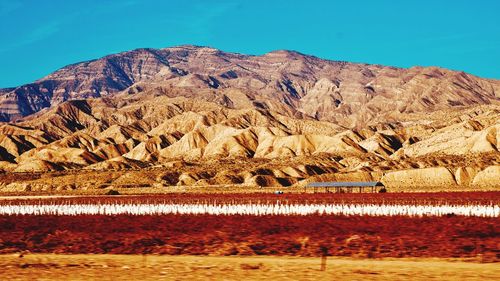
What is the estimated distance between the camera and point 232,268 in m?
18.9

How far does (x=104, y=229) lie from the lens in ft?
121

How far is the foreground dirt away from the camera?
17.2 m

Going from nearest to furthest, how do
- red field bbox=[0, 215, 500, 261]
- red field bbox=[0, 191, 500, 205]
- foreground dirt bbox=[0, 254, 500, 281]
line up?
foreground dirt bbox=[0, 254, 500, 281]
red field bbox=[0, 215, 500, 261]
red field bbox=[0, 191, 500, 205]

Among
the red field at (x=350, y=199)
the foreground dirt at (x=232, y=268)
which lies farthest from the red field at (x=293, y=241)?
the red field at (x=350, y=199)

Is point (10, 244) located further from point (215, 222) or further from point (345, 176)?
point (345, 176)

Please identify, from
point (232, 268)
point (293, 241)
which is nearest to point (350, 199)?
point (293, 241)

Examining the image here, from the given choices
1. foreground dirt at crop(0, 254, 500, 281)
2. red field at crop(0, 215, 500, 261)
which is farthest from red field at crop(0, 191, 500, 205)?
foreground dirt at crop(0, 254, 500, 281)

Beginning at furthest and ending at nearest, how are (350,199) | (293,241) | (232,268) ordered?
(350,199)
(293,241)
(232,268)

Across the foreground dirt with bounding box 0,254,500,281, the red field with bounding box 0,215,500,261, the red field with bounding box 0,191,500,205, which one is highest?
the red field with bounding box 0,191,500,205

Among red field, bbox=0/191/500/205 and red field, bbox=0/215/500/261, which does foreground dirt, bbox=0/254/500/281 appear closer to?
red field, bbox=0/215/500/261

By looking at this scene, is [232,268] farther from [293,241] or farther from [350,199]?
[350,199]

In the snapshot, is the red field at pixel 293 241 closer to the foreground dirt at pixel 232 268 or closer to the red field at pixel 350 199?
the foreground dirt at pixel 232 268

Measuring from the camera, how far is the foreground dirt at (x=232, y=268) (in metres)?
17.2

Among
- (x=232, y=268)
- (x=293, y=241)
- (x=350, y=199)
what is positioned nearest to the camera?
(x=232, y=268)
